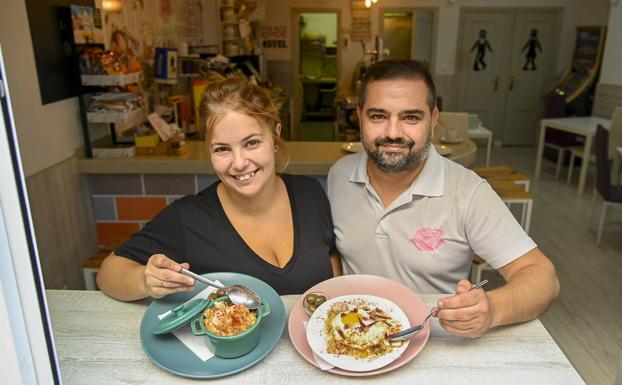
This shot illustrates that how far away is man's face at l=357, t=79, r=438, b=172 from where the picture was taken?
4.64 ft

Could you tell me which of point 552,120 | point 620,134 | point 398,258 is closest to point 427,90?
→ point 398,258

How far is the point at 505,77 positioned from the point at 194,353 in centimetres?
743

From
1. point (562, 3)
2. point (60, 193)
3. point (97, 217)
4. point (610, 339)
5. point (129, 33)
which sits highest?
point (562, 3)

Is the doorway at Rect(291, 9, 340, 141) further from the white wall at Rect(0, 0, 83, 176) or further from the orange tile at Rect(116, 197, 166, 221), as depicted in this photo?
the white wall at Rect(0, 0, 83, 176)

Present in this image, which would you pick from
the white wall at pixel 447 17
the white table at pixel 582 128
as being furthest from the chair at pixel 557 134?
the white wall at pixel 447 17

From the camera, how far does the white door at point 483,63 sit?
22.8ft

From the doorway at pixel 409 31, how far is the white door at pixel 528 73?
4.26ft

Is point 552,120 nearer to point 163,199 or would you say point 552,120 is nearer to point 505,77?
point 505,77

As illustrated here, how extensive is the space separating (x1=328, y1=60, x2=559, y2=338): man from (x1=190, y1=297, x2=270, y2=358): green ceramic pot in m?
0.63

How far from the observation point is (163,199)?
2.63 m

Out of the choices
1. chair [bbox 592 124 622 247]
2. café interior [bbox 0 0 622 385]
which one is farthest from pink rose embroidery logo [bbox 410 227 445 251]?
chair [bbox 592 124 622 247]

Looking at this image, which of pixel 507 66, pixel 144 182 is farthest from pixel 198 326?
pixel 507 66

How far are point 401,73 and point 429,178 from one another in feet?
1.13

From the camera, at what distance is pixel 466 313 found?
92 centimetres
